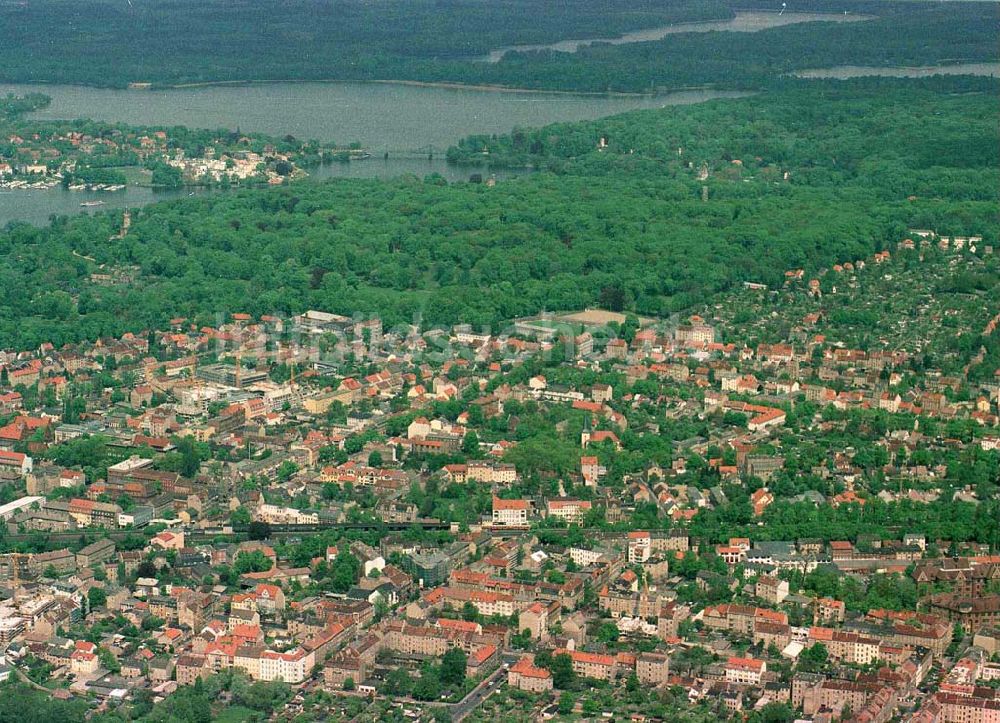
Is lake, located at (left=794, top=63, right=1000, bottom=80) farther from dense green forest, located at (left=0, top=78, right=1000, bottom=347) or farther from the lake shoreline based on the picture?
dense green forest, located at (left=0, top=78, right=1000, bottom=347)

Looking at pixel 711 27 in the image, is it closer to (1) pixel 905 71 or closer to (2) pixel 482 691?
(1) pixel 905 71

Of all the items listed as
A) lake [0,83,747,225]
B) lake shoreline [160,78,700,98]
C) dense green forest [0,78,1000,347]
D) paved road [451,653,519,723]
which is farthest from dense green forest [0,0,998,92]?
paved road [451,653,519,723]

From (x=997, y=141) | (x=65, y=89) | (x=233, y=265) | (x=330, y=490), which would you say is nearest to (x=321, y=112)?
(x=65, y=89)

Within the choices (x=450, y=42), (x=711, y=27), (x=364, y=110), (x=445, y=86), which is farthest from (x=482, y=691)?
(x=711, y=27)

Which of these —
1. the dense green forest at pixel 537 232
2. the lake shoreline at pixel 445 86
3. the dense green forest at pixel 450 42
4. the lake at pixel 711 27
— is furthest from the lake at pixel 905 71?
the dense green forest at pixel 537 232

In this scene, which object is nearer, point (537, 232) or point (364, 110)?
point (537, 232)
